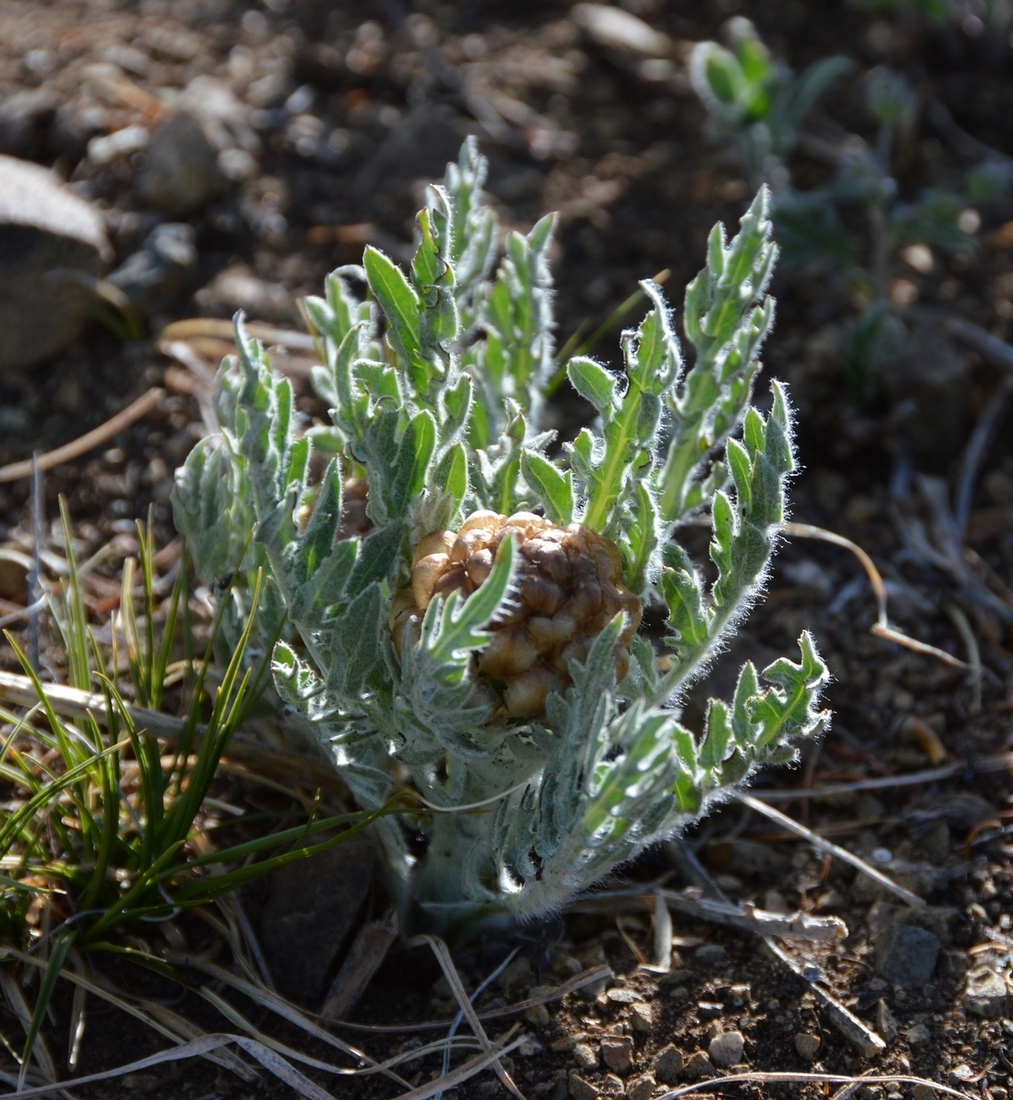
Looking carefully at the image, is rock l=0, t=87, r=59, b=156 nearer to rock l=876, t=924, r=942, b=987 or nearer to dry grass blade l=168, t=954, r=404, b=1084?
dry grass blade l=168, t=954, r=404, b=1084

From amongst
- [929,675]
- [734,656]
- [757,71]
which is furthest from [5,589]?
[757,71]

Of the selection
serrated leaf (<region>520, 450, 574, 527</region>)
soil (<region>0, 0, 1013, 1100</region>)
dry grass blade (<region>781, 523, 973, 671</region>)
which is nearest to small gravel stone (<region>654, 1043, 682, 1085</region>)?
soil (<region>0, 0, 1013, 1100</region>)

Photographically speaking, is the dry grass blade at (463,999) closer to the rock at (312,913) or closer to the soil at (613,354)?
the soil at (613,354)

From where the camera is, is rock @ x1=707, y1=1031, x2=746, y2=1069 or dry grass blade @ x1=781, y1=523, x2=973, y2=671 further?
dry grass blade @ x1=781, y1=523, x2=973, y2=671

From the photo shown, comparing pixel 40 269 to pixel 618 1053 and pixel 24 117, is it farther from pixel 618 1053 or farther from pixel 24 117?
pixel 618 1053

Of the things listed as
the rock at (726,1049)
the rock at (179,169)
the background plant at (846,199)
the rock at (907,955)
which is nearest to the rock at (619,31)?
the background plant at (846,199)
